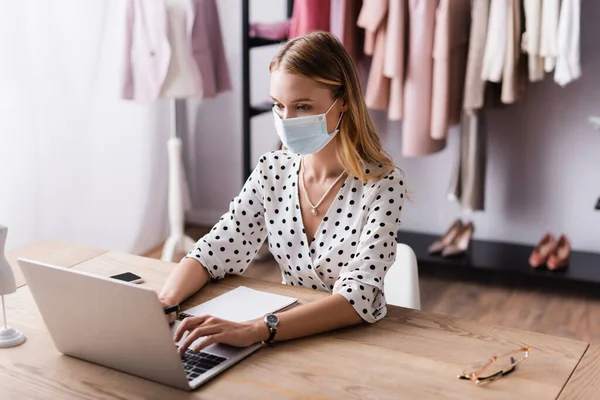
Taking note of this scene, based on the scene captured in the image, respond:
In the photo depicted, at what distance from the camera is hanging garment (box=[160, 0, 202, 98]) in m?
3.67

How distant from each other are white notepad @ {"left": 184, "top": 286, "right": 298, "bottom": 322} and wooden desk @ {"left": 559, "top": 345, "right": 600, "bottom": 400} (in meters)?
0.57

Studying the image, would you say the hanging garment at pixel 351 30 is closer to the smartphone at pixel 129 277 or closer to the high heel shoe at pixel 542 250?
the high heel shoe at pixel 542 250

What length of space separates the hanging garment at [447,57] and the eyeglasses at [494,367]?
77.7 inches

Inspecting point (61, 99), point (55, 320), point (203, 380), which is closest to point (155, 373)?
point (203, 380)

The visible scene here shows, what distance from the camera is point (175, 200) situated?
156 inches

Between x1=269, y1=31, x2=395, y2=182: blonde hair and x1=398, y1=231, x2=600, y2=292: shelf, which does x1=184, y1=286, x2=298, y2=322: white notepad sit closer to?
x1=269, y1=31, x2=395, y2=182: blonde hair

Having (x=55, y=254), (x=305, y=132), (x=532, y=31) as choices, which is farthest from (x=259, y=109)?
(x=305, y=132)

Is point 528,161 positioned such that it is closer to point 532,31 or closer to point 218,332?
point 532,31

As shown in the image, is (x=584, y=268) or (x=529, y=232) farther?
(x=529, y=232)

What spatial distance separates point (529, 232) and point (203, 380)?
Result: 275 centimetres

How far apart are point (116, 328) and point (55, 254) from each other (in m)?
0.72

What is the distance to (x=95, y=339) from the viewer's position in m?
1.45

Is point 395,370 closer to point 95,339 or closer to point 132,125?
point 95,339

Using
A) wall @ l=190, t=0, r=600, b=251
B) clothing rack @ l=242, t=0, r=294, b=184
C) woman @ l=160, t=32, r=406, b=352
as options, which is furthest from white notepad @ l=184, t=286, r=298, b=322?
wall @ l=190, t=0, r=600, b=251
